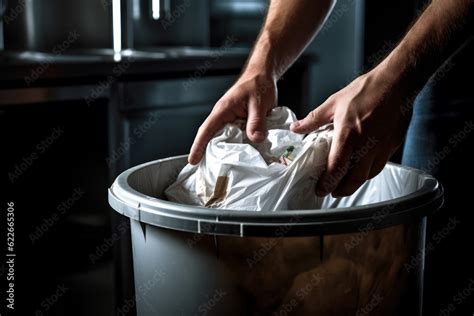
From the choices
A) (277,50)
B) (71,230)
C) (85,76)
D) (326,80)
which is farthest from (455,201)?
(326,80)

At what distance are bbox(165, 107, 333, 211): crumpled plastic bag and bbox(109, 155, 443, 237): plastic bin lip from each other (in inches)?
5.3

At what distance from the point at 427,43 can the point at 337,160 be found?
245 millimetres

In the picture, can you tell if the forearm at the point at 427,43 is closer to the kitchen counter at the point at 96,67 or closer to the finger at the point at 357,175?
the finger at the point at 357,175

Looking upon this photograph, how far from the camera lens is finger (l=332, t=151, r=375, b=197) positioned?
3.14 ft

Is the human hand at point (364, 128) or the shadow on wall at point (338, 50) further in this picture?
the shadow on wall at point (338, 50)

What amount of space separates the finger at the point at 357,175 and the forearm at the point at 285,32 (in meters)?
0.34

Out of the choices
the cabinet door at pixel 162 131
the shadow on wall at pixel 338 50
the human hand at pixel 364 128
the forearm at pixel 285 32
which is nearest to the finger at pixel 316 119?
the human hand at pixel 364 128

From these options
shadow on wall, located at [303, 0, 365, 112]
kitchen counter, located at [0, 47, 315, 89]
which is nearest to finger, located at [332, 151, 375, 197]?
kitchen counter, located at [0, 47, 315, 89]

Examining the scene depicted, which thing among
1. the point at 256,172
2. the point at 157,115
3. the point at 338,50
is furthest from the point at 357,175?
the point at 338,50

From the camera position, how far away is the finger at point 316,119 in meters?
1.02

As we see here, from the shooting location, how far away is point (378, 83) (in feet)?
3.24

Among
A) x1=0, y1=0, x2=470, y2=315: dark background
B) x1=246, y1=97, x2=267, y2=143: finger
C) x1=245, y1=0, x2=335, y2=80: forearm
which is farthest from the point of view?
x1=0, y1=0, x2=470, y2=315: dark background

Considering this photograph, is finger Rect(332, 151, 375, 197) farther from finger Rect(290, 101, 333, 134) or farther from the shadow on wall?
the shadow on wall

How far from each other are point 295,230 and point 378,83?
0.94 ft
